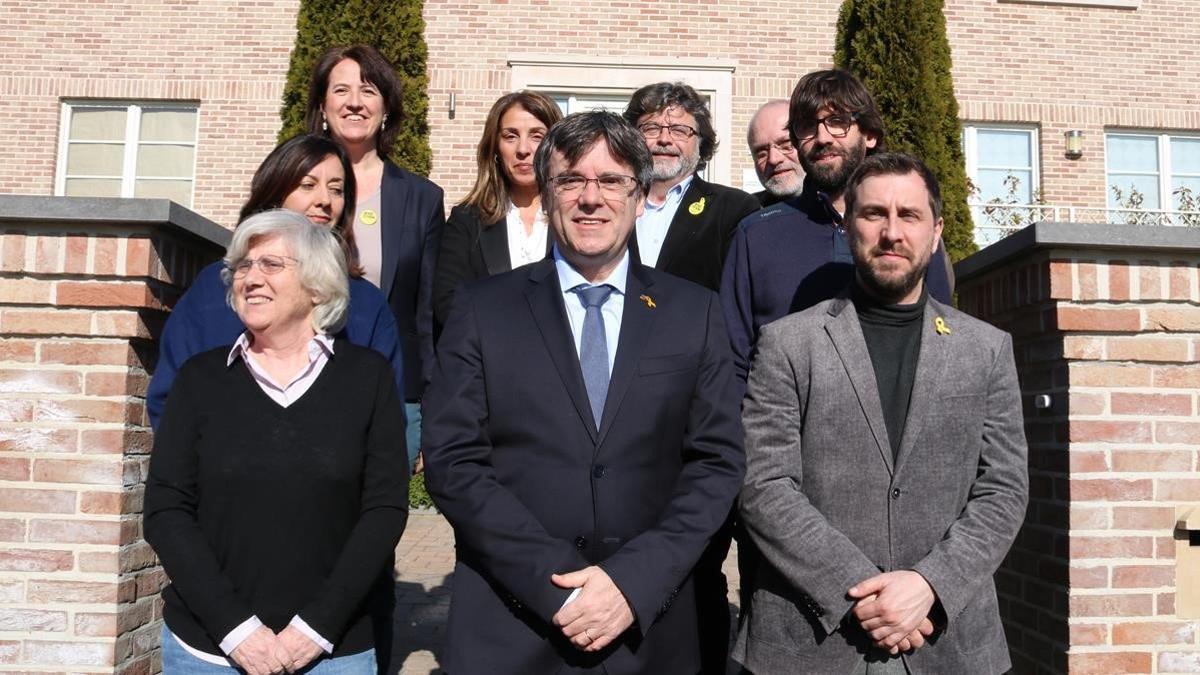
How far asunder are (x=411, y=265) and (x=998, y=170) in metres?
10.9

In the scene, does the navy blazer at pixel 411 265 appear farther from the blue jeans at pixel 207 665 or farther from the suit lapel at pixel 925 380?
the suit lapel at pixel 925 380

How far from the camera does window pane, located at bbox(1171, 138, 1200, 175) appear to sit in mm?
12648

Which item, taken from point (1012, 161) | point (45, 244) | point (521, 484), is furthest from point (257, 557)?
point (1012, 161)

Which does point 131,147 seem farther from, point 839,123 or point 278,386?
point 839,123

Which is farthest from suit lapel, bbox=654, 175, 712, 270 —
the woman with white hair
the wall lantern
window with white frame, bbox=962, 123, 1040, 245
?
the wall lantern

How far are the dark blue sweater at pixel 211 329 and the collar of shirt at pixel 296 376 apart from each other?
20cm

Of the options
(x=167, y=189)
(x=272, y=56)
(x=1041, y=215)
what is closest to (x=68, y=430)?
(x=272, y=56)

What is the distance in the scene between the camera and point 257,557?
251 cm

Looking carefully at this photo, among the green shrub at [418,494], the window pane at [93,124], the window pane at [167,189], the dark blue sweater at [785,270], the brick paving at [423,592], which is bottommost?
the brick paving at [423,592]

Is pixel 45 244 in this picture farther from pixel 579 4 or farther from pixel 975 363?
pixel 579 4

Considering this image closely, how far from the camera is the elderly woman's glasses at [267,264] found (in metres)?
2.68

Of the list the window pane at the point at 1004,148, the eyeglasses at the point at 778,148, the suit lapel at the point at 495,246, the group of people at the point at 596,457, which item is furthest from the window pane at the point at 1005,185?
the group of people at the point at 596,457

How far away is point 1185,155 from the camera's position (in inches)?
500

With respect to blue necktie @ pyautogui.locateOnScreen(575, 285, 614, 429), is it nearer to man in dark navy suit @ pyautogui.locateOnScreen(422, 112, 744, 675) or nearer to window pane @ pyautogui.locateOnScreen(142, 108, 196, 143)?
man in dark navy suit @ pyautogui.locateOnScreen(422, 112, 744, 675)
